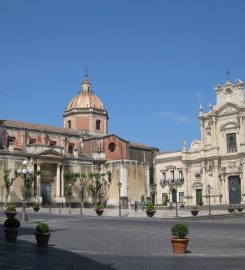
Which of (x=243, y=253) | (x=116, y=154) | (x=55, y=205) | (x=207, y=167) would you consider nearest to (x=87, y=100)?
(x=116, y=154)

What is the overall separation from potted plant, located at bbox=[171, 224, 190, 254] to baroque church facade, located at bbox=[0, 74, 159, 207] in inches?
1865

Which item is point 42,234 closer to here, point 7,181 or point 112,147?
point 7,181

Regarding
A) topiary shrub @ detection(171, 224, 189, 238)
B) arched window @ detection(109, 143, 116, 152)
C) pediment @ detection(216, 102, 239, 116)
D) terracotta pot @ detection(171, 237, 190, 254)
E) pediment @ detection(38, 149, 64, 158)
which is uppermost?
pediment @ detection(216, 102, 239, 116)

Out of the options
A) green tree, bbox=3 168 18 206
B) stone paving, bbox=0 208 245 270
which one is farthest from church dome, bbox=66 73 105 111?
stone paving, bbox=0 208 245 270

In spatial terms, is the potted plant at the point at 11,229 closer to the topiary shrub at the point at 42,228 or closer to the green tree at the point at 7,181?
the topiary shrub at the point at 42,228

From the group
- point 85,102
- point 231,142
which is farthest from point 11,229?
point 85,102

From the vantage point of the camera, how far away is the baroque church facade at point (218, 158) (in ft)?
181

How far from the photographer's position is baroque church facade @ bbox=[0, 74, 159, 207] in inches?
2400

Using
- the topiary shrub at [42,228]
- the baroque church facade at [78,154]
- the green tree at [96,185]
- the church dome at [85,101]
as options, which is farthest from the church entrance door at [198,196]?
the topiary shrub at [42,228]

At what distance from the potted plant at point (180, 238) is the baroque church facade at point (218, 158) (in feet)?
135

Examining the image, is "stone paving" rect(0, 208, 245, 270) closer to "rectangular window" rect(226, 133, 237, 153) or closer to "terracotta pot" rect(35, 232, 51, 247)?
"terracotta pot" rect(35, 232, 51, 247)

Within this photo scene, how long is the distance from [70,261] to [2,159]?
161 feet

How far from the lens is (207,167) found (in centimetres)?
5825

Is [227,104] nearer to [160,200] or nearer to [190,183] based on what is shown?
[190,183]
